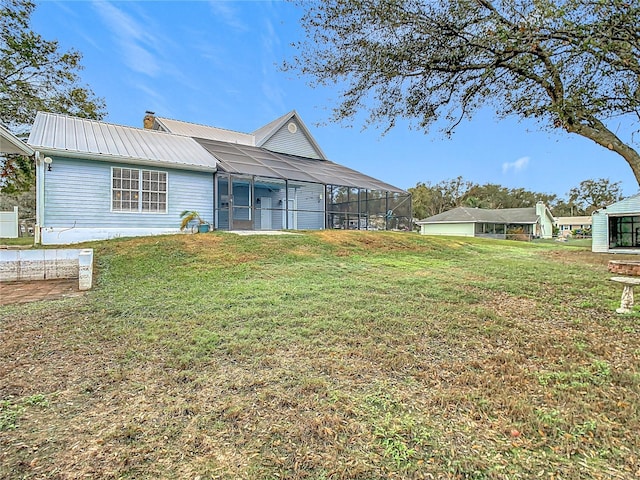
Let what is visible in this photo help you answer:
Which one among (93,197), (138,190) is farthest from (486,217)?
(93,197)

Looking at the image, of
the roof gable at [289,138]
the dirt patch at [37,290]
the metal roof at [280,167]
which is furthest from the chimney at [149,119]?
the dirt patch at [37,290]

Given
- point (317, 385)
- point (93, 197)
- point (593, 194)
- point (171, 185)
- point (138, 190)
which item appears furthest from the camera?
point (593, 194)

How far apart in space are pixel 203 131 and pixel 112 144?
327 inches

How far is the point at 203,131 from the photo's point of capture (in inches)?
795

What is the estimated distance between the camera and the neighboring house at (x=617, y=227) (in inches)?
725

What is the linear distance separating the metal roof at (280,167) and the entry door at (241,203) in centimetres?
72

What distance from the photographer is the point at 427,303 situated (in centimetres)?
527

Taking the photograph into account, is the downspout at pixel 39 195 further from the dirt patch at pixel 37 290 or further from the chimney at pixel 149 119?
the chimney at pixel 149 119

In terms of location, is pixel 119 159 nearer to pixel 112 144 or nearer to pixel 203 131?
pixel 112 144

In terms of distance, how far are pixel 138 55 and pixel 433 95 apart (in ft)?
53.4

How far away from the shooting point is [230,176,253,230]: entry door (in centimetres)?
1433

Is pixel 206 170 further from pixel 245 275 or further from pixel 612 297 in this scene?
pixel 612 297

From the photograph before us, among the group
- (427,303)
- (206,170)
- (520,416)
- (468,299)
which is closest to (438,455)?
(520,416)

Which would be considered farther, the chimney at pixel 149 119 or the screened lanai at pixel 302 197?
the chimney at pixel 149 119
